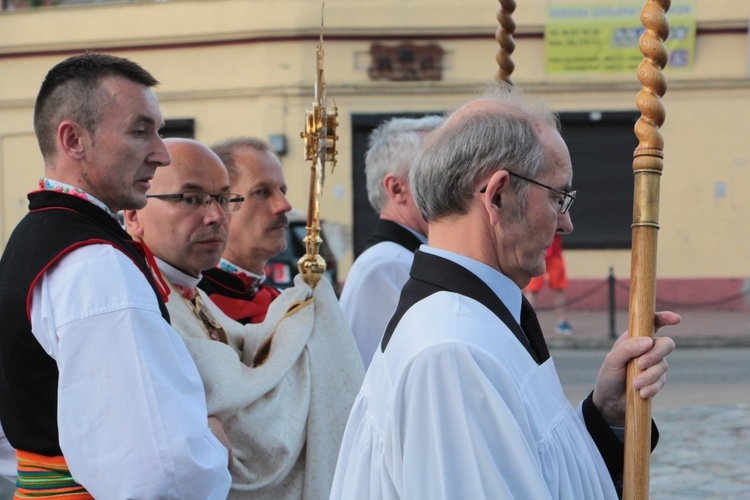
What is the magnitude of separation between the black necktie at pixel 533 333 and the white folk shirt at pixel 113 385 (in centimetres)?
72

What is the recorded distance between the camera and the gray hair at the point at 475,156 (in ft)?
6.56

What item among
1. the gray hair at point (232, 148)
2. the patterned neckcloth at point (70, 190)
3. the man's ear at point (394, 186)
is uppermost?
the patterned neckcloth at point (70, 190)

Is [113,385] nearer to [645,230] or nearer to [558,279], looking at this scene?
[645,230]

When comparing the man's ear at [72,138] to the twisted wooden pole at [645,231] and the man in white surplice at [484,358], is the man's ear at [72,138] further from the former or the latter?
the twisted wooden pole at [645,231]

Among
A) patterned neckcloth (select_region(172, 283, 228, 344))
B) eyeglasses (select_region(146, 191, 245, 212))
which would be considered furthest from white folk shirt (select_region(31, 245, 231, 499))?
eyeglasses (select_region(146, 191, 245, 212))

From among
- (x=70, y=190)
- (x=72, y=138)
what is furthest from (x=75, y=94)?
(x=70, y=190)

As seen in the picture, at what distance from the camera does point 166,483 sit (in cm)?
213

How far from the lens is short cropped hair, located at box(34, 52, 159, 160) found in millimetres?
2383

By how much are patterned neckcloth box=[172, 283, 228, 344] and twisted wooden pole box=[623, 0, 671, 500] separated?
135cm

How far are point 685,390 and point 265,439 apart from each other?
8.21 m

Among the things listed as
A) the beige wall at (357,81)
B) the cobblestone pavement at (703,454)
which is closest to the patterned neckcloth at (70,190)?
the cobblestone pavement at (703,454)

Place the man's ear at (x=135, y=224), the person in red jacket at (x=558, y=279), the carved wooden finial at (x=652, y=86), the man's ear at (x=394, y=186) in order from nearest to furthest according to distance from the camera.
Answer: the carved wooden finial at (x=652, y=86) → the man's ear at (x=135, y=224) → the man's ear at (x=394, y=186) → the person in red jacket at (x=558, y=279)

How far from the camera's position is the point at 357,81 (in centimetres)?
1814

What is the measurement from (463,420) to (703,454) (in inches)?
231
